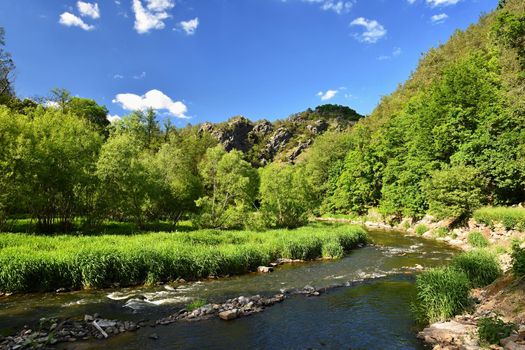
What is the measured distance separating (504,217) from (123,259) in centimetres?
3353

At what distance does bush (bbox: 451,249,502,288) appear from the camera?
17.7 meters

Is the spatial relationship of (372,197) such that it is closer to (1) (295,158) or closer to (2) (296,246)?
(2) (296,246)

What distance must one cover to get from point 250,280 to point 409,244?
2240 centimetres

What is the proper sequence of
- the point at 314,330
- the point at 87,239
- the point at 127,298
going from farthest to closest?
the point at 87,239 < the point at 127,298 < the point at 314,330

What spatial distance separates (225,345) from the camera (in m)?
12.7

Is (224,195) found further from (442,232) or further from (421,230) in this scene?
(442,232)

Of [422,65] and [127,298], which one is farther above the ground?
[422,65]

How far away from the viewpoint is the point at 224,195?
42.5 metres

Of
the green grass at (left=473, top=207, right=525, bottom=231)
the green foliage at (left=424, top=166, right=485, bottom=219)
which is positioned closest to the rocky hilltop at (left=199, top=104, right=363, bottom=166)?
the green foliage at (left=424, top=166, right=485, bottom=219)

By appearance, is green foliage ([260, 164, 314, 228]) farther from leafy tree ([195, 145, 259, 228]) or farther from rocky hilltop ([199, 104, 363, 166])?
rocky hilltop ([199, 104, 363, 166])

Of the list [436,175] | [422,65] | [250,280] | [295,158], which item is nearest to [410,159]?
[436,175]

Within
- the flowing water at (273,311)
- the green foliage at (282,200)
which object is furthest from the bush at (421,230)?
the flowing water at (273,311)

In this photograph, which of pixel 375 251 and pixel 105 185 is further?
pixel 105 185

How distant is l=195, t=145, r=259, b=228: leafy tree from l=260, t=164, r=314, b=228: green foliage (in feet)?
10.7
